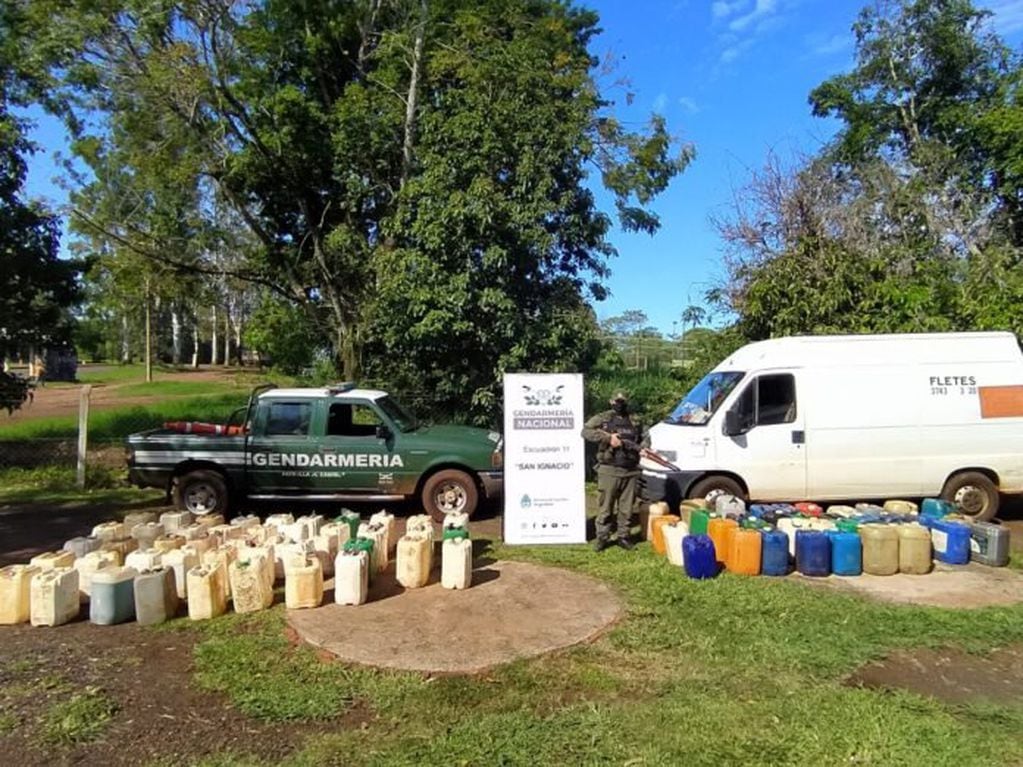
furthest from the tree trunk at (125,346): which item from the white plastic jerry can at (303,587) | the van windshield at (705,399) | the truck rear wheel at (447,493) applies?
the white plastic jerry can at (303,587)

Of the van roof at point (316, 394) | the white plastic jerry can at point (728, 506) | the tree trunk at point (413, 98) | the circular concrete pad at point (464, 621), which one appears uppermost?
the tree trunk at point (413, 98)

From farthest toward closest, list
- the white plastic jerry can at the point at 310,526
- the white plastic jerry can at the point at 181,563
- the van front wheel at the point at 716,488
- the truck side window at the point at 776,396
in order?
the truck side window at the point at 776,396, the van front wheel at the point at 716,488, the white plastic jerry can at the point at 310,526, the white plastic jerry can at the point at 181,563

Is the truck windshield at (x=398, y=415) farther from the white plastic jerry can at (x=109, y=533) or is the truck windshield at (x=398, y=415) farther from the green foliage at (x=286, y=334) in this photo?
the green foliage at (x=286, y=334)

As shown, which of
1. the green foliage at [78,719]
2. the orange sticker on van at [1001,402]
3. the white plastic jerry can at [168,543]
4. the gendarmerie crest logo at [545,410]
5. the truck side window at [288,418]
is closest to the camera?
the green foliage at [78,719]

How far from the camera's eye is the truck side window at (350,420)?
1076 cm

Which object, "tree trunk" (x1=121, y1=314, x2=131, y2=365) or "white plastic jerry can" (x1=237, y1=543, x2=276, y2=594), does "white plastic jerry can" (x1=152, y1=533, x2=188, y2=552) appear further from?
"tree trunk" (x1=121, y1=314, x2=131, y2=365)

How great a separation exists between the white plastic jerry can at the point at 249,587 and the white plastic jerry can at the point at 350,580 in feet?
1.95

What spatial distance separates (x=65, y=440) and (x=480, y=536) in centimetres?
887

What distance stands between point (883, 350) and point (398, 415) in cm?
641

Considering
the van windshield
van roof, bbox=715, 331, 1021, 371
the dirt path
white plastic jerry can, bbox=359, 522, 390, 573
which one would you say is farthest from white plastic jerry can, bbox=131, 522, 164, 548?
the dirt path

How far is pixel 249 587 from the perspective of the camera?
648cm

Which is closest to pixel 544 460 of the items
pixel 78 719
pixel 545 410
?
pixel 545 410

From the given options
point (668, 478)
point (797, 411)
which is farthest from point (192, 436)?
point (797, 411)

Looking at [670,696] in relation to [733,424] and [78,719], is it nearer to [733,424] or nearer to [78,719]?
[78,719]
